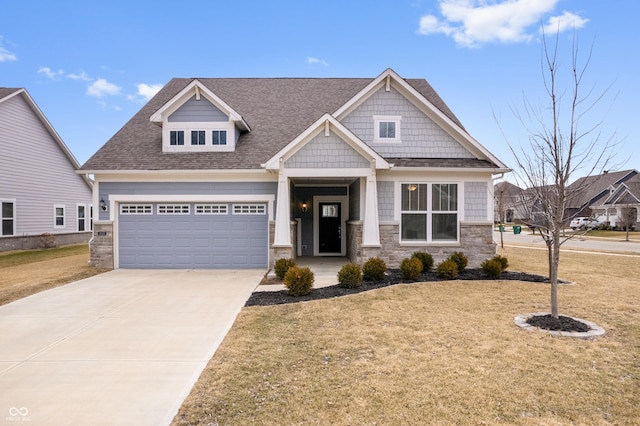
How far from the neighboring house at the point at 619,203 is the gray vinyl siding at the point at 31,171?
1898 inches

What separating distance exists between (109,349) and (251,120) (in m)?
11.1

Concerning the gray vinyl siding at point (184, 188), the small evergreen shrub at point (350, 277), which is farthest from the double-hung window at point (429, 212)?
the gray vinyl siding at point (184, 188)

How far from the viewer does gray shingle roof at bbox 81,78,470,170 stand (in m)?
12.2

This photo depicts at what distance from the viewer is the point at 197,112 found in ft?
42.0

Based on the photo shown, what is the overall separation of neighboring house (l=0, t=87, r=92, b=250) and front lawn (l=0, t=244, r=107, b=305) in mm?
1777

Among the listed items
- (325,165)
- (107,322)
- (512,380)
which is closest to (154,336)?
(107,322)

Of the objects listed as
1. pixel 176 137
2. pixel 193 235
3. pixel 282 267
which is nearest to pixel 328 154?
pixel 282 267

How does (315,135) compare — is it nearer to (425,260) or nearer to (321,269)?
(321,269)

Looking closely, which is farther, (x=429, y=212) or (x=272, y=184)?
(x=272, y=184)

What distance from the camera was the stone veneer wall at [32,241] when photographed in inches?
684

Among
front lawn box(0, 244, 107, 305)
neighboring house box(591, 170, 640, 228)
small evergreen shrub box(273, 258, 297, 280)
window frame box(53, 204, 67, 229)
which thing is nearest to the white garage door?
front lawn box(0, 244, 107, 305)

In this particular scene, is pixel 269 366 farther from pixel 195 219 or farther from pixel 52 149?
pixel 52 149

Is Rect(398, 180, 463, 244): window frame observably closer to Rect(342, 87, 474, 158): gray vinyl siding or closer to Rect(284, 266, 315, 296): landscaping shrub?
Rect(342, 87, 474, 158): gray vinyl siding

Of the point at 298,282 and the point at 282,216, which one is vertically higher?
the point at 282,216
